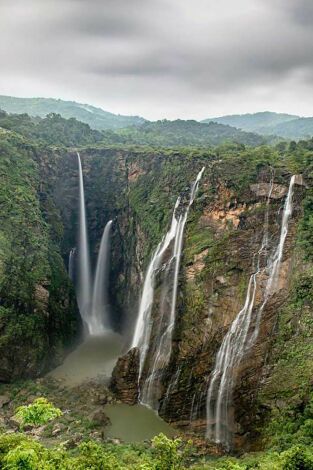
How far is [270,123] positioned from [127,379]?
109089 millimetres

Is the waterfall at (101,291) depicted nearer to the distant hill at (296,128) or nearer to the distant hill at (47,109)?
the distant hill at (296,128)

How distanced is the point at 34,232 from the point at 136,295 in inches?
291

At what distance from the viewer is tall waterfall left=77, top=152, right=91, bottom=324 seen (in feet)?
104

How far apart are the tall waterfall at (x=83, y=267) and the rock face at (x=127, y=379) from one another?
929 cm

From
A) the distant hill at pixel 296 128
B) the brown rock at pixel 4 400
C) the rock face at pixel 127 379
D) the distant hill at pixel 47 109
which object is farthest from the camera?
the distant hill at pixel 47 109

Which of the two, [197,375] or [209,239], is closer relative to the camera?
[197,375]

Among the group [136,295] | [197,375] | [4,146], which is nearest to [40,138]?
[4,146]

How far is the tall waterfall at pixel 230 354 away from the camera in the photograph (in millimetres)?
18453

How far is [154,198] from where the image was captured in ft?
94.6

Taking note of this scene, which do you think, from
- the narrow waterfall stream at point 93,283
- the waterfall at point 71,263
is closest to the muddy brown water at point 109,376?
the narrow waterfall stream at point 93,283

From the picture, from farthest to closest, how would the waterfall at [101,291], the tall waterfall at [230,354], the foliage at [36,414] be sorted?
1. the waterfall at [101,291]
2. the tall waterfall at [230,354]
3. the foliage at [36,414]

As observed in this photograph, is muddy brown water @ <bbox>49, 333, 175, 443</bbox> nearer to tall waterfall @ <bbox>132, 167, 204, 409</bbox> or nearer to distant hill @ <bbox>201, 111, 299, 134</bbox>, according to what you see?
tall waterfall @ <bbox>132, 167, 204, 409</bbox>

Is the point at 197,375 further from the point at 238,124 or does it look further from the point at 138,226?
the point at 238,124

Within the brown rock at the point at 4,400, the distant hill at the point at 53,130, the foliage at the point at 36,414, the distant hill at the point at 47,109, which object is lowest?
the brown rock at the point at 4,400
